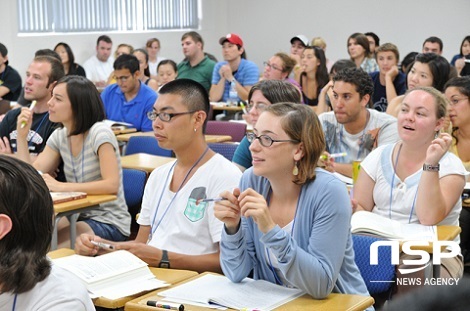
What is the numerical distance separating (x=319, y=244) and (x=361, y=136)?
83.7 inches

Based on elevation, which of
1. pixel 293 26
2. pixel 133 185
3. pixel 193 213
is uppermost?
pixel 293 26

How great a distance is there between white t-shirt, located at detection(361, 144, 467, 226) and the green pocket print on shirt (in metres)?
0.88

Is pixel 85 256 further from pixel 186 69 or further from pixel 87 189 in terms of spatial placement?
pixel 186 69

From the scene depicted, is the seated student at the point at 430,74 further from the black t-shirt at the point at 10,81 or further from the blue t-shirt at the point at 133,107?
the black t-shirt at the point at 10,81

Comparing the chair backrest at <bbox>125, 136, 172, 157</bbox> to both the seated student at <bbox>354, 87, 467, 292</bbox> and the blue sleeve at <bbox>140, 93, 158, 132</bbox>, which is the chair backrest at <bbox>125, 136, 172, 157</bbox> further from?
the seated student at <bbox>354, 87, 467, 292</bbox>

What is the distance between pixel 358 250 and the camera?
2.50 metres

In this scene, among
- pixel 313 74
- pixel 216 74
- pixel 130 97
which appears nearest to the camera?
pixel 130 97

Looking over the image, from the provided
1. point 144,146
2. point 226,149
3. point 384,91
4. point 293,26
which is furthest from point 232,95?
point 293,26

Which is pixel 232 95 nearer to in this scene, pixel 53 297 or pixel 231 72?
pixel 231 72

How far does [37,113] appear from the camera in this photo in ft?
14.5

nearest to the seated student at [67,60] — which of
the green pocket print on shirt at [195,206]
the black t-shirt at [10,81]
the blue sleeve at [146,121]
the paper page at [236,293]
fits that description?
the black t-shirt at [10,81]

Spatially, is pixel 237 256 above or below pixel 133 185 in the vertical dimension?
above

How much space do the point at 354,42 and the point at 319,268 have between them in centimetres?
724

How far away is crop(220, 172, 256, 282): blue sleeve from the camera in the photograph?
7.26ft
